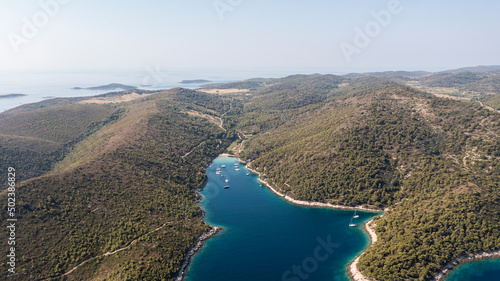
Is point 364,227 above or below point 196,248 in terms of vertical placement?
above

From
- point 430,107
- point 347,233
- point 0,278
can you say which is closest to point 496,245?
point 347,233

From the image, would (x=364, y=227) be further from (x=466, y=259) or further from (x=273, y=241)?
(x=273, y=241)

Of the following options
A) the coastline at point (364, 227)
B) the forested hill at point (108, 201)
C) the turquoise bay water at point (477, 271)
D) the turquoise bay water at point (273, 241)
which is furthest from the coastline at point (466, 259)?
the forested hill at point (108, 201)

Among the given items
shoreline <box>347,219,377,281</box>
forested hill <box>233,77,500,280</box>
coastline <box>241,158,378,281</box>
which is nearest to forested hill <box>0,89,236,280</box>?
coastline <box>241,158,378,281</box>

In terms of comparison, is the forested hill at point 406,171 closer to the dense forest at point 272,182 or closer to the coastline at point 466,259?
the dense forest at point 272,182

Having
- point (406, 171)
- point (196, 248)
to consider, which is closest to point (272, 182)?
point (196, 248)
